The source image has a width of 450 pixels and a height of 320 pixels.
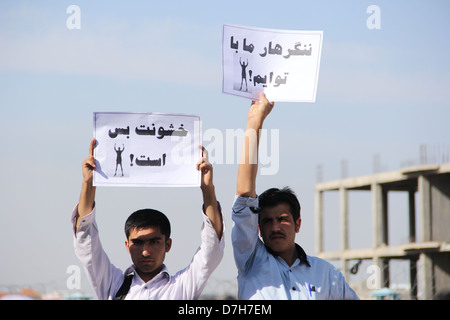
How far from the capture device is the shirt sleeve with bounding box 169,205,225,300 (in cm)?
557

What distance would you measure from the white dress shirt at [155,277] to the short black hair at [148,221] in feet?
0.85

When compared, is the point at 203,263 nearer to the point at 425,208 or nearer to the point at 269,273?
the point at 269,273

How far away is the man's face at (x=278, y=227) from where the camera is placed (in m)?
5.76

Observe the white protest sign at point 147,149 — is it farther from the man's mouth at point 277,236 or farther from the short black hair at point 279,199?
the man's mouth at point 277,236

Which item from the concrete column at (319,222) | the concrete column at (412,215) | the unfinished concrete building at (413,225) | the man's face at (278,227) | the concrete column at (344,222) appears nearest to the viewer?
the man's face at (278,227)

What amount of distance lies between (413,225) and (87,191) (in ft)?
138

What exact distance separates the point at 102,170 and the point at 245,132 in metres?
1.11

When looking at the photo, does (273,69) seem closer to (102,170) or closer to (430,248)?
(102,170)

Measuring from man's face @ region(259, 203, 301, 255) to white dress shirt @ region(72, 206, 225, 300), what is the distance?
383 millimetres

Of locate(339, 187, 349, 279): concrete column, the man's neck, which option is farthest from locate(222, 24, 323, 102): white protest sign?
locate(339, 187, 349, 279): concrete column

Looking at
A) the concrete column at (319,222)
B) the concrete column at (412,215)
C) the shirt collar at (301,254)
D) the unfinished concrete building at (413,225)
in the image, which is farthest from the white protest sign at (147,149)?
the concrete column at (319,222)

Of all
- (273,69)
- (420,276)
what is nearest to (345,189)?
(420,276)

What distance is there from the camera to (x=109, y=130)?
5.75m

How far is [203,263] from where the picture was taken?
18.4 feet
